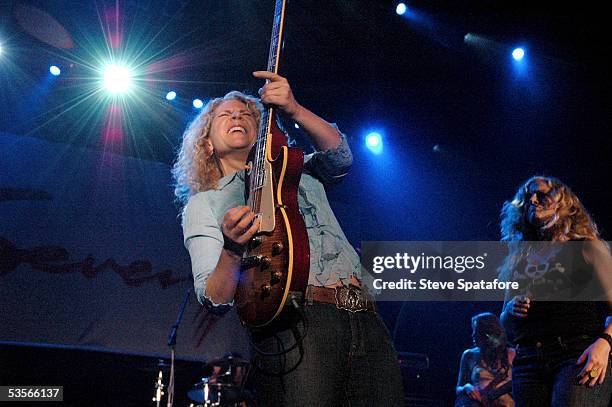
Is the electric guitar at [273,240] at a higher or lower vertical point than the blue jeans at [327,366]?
higher

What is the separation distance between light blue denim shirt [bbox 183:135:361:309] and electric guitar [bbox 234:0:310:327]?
6.2 inches

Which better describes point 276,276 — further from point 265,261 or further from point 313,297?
point 313,297

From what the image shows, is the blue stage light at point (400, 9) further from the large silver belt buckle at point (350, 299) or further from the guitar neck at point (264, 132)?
the large silver belt buckle at point (350, 299)

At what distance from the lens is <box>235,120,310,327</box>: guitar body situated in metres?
1.66

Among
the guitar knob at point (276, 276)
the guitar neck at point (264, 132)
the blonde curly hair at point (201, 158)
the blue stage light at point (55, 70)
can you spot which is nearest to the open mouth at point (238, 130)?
the blonde curly hair at point (201, 158)

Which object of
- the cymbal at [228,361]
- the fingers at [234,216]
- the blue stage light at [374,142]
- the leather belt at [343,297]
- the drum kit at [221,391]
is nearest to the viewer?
the fingers at [234,216]

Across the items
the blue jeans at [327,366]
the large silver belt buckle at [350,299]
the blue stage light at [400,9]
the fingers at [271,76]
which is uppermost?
the blue stage light at [400,9]

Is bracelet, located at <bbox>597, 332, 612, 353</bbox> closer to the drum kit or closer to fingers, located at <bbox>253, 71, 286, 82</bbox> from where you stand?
fingers, located at <bbox>253, 71, 286, 82</bbox>

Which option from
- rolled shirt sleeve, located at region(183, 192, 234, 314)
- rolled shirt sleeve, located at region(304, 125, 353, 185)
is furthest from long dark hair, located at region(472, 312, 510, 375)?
rolled shirt sleeve, located at region(183, 192, 234, 314)

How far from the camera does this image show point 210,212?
2.11m

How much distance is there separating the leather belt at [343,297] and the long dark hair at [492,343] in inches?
193

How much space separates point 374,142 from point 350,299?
6.97 meters

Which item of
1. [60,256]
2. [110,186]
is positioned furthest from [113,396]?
[110,186]

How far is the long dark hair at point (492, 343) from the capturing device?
6293 mm
